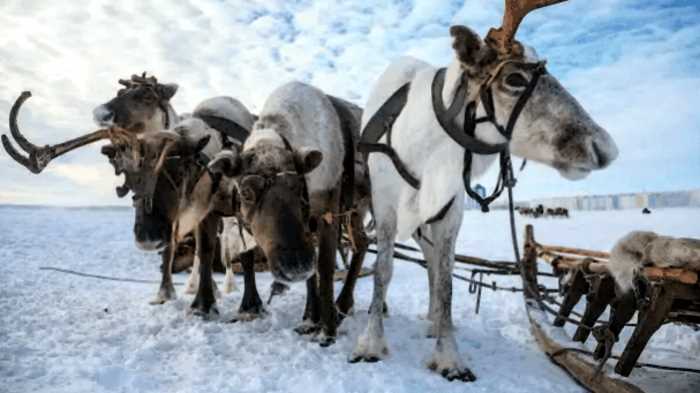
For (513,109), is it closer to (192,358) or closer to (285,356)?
(285,356)

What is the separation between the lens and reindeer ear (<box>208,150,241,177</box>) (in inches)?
158

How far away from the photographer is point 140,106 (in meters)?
7.10

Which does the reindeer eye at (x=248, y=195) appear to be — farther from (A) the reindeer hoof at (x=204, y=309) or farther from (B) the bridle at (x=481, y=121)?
(A) the reindeer hoof at (x=204, y=309)

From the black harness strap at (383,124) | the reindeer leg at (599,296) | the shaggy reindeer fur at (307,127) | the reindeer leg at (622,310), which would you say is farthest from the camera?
the shaggy reindeer fur at (307,127)

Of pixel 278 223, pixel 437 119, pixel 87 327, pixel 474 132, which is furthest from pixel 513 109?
pixel 87 327

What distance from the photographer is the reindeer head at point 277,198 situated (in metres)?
3.78

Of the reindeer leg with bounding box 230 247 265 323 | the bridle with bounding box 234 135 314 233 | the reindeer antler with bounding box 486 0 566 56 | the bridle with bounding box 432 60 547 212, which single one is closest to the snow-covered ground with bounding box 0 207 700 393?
the reindeer leg with bounding box 230 247 265 323

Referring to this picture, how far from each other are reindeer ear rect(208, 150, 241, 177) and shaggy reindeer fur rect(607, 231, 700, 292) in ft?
9.82

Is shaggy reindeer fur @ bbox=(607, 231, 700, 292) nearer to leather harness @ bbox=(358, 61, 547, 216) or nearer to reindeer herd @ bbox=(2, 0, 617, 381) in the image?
reindeer herd @ bbox=(2, 0, 617, 381)

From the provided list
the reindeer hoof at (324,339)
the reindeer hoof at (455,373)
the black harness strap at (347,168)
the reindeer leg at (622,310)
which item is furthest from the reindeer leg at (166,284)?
the reindeer leg at (622,310)

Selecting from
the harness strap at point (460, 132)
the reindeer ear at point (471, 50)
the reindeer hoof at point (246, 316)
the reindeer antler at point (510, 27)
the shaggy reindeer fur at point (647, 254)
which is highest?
the reindeer antler at point (510, 27)

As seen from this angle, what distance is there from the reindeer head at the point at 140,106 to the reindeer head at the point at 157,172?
1.21 metres

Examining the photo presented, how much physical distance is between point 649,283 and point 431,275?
3.01 metres

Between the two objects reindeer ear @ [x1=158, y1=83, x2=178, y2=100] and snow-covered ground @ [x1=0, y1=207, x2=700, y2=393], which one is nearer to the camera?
snow-covered ground @ [x1=0, y1=207, x2=700, y2=393]
